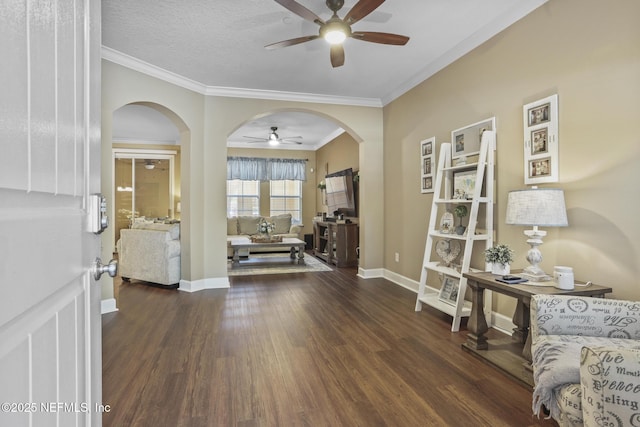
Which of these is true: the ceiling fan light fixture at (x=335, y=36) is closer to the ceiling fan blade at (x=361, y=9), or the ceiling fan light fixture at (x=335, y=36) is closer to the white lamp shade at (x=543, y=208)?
the ceiling fan blade at (x=361, y=9)

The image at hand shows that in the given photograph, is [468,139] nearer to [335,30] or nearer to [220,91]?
[335,30]

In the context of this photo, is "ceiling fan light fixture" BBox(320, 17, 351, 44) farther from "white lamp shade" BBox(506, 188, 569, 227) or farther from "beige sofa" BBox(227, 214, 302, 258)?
"beige sofa" BBox(227, 214, 302, 258)

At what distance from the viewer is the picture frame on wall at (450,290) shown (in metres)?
3.39

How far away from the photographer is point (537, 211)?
2.24m

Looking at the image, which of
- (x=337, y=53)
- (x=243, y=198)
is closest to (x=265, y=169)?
(x=243, y=198)

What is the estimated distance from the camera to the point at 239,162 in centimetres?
872

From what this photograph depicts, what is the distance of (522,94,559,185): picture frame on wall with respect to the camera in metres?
2.52

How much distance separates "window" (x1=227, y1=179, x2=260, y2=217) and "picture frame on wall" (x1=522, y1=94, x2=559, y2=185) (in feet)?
23.6

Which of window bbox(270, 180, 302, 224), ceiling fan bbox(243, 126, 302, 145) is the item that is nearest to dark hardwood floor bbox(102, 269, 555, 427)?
ceiling fan bbox(243, 126, 302, 145)

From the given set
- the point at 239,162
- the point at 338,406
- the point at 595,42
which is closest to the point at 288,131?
the point at 239,162

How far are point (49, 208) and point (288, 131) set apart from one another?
7126mm

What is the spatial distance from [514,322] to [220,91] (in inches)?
173

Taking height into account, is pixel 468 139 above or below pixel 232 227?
above

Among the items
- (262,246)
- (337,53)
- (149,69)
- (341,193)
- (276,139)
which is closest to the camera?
(337,53)
